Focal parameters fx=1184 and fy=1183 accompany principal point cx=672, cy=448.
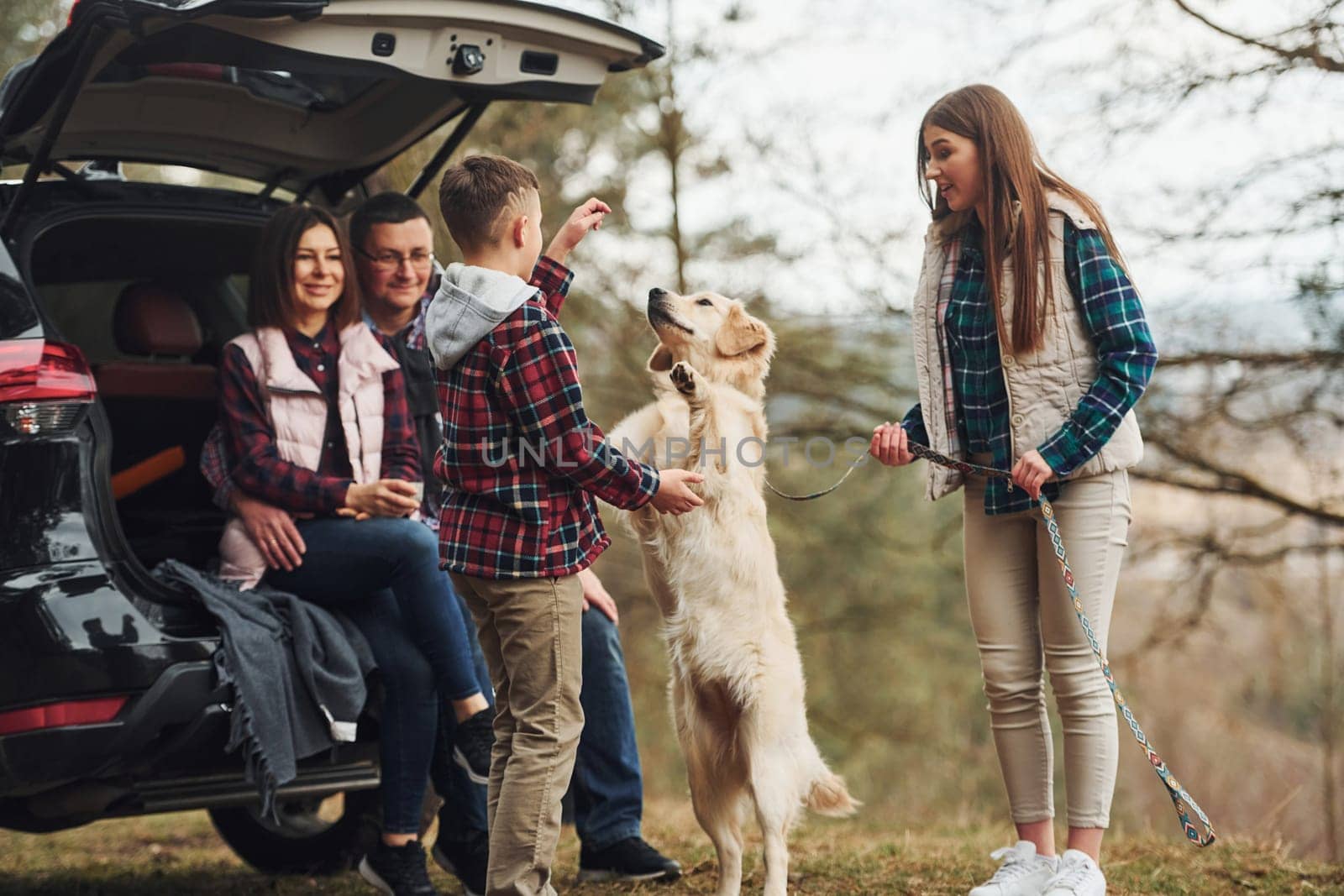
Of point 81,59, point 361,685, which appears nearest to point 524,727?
point 361,685

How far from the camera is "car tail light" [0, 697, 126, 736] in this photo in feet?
8.87

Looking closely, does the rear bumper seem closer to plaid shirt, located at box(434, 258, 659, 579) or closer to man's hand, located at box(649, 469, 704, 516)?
plaid shirt, located at box(434, 258, 659, 579)

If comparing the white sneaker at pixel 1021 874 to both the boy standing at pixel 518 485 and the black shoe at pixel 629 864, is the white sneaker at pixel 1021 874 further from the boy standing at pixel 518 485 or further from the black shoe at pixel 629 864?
the boy standing at pixel 518 485

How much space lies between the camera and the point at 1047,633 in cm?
305

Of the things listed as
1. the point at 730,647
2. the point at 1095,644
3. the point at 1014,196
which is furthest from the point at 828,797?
the point at 1014,196

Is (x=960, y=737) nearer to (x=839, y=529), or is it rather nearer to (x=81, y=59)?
(x=839, y=529)

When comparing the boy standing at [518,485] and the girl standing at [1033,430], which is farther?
the girl standing at [1033,430]

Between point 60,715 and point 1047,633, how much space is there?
240 centimetres

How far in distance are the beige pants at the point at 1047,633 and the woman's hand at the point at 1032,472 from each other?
15 centimetres

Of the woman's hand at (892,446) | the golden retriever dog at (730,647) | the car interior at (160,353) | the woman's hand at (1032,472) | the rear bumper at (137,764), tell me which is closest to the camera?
the rear bumper at (137,764)

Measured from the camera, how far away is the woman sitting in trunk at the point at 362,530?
333cm

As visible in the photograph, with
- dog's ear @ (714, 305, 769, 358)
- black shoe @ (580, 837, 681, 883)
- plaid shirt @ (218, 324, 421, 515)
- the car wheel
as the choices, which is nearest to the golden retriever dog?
dog's ear @ (714, 305, 769, 358)

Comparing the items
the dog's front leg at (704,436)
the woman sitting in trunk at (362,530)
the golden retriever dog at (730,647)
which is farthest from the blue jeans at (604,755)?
the dog's front leg at (704,436)

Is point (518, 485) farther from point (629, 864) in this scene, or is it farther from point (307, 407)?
point (629, 864)
